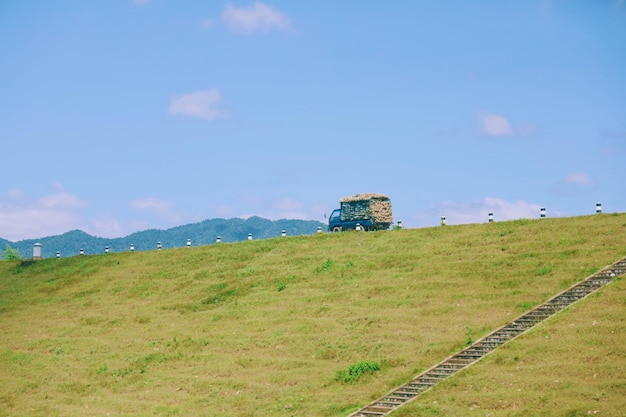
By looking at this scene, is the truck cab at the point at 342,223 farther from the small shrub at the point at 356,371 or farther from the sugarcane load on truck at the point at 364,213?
the small shrub at the point at 356,371

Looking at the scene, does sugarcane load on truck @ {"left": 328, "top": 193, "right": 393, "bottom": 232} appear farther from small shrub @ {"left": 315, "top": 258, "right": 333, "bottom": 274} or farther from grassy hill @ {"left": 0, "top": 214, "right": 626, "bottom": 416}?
small shrub @ {"left": 315, "top": 258, "right": 333, "bottom": 274}

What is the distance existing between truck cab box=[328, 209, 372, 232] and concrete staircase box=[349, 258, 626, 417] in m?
26.6

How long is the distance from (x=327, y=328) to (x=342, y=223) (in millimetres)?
24728

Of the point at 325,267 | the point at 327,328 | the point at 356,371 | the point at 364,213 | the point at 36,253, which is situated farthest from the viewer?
the point at 36,253

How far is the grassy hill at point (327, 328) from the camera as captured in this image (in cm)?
3462

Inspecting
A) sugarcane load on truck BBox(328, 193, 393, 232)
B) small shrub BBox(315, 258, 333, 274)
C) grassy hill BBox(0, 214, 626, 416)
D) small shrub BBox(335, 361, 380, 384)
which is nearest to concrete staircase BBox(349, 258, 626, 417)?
grassy hill BBox(0, 214, 626, 416)

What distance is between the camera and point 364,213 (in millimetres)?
68188

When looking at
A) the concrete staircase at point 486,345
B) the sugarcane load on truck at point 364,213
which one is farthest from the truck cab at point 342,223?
the concrete staircase at point 486,345

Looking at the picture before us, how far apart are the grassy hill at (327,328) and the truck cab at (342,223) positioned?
5000 mm

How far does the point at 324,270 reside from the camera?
55.7m

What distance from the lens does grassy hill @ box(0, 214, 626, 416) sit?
114 ft

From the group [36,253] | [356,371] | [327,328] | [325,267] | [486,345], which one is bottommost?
[356,371]

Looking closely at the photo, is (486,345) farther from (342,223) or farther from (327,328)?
(342,223)

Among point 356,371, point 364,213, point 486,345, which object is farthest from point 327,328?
point 364,213
